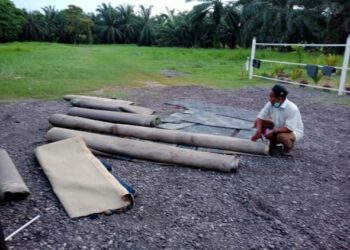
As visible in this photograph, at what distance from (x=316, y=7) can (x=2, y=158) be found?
837 inches

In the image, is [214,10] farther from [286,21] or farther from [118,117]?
[118,117]

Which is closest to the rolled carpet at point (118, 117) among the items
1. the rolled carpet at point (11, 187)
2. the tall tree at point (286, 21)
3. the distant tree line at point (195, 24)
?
the rolled carpet at point (11, 187)

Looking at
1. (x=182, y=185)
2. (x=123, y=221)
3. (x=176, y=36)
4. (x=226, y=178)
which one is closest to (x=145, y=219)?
(x=123, y=221)

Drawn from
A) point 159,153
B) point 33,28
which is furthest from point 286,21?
point 33,28

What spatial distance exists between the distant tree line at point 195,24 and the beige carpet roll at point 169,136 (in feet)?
46.2

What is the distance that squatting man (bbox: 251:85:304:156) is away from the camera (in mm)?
3545

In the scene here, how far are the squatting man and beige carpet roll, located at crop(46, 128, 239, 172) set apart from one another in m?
0.64

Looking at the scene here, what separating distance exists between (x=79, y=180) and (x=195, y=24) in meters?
29.8

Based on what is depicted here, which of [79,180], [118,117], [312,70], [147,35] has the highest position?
[147,35]

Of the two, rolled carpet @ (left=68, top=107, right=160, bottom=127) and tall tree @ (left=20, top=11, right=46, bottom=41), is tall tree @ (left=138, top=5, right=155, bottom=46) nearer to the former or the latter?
tall tree @ (left=20, top=11, right=46, bottom=41)

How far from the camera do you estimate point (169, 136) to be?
3998 millimetres

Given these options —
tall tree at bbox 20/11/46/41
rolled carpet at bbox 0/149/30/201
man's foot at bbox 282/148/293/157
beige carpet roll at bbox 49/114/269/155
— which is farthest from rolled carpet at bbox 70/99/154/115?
tall tree at bbox 20/11/46/41

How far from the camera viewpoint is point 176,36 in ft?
111

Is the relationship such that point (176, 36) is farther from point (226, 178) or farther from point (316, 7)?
point (226, 178)
